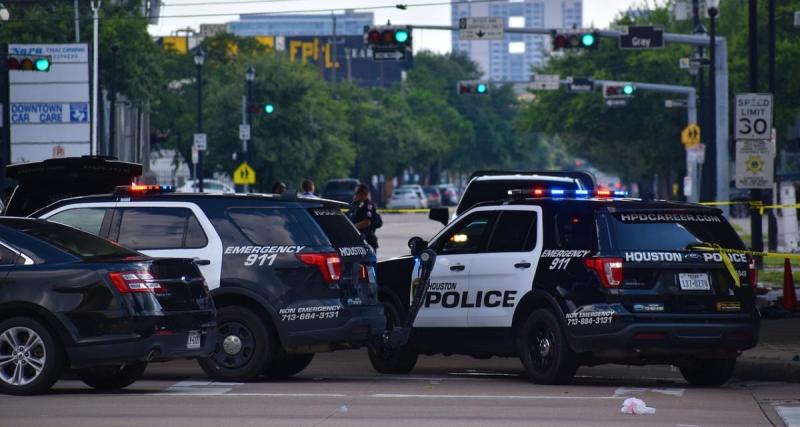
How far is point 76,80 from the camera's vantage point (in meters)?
58.3

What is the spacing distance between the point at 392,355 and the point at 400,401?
119 inches

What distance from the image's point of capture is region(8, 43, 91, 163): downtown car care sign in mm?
57375

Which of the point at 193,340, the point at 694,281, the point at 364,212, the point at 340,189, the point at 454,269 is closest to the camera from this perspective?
the point at 193,340

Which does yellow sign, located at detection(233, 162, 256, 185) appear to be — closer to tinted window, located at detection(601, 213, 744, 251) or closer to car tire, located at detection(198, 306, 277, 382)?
car tire, located at detection(198, 306, 277, 382)

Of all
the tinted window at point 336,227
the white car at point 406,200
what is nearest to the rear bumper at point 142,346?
the tinted window at point 336,227

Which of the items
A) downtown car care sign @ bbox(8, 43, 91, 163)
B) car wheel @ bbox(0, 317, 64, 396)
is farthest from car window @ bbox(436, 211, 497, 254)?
downtown car care sign @ bbox(8, 43, 91, 163)

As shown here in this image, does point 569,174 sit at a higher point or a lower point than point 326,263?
higher

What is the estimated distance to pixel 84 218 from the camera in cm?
1553

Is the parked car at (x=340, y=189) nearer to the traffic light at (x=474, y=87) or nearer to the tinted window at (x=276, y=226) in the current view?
the traffic light at (x=474, y=87)

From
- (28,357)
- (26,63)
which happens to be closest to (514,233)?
(28,357)

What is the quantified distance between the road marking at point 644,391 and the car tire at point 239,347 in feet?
10.4

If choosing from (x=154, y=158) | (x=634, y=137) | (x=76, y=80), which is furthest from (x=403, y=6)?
(x=154, y=158)

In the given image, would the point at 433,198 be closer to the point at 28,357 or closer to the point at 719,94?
the point at 719,94

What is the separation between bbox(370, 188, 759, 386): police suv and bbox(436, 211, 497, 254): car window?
3 cm
